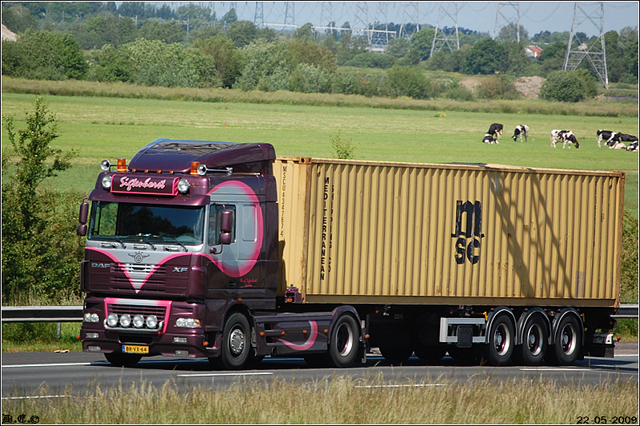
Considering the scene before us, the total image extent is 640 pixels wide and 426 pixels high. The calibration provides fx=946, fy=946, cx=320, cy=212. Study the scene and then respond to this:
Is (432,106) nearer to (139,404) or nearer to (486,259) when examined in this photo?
(486,259)

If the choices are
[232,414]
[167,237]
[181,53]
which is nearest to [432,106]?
[181,53]

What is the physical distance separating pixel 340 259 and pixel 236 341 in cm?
262

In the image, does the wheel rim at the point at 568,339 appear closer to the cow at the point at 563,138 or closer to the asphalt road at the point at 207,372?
the asphalt road at the point at 207,372

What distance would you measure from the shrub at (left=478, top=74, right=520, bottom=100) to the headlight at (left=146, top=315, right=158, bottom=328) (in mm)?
56973

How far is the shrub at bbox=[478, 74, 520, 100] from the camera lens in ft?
229

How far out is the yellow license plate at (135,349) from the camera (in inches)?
588

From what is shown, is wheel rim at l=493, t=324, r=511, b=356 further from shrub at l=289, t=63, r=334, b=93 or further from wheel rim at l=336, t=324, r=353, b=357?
shrub at l=289, t=63, r=334, b=93

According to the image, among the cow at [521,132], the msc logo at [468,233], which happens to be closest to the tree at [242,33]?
the cow at [521,132]

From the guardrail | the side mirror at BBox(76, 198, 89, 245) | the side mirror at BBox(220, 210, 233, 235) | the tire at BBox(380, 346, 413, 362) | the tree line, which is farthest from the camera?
the tree line

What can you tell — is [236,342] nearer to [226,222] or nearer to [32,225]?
[226,222]

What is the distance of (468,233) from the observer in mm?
18469

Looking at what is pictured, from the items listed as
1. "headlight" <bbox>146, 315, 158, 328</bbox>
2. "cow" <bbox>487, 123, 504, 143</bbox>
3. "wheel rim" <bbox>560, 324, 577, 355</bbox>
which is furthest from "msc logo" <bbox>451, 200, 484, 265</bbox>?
"cow" <bbox>487, 123, 504, 143</bbox>

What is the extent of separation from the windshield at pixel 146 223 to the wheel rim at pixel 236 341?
1818 mm

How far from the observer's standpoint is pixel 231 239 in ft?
50.0
